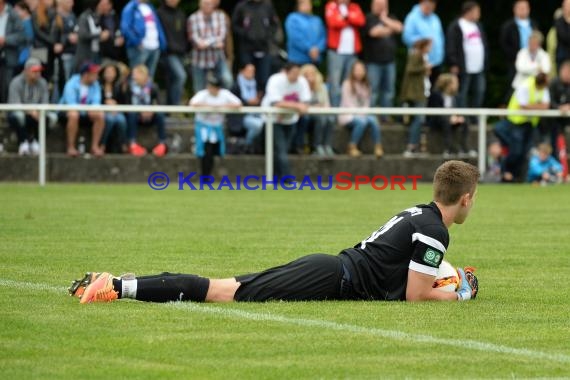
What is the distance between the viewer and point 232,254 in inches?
500

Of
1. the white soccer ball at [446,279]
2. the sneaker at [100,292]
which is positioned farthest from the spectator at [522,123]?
the sneaker at [100,292]

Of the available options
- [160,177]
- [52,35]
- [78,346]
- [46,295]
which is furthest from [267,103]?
[78,346]

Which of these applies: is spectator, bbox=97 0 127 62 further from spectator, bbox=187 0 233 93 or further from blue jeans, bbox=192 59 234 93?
blue jeans, bbox=192 59 234 93

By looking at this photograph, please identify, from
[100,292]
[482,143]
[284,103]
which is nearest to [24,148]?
[284,103]

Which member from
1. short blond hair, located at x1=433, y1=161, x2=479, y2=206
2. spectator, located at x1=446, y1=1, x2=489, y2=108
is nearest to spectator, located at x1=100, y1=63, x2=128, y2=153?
spectator, located at x1=446, y1=1, x2=489, y2=108

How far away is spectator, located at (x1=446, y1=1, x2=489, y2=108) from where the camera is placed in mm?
24391

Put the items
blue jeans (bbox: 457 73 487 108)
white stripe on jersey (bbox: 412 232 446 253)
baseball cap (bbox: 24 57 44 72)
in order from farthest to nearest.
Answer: blue jeans (bbox: 457 73 487 108) < baseball cap (bbox: 24 57 44 72) < white stripe on jersey (bbox: 412 232 446 253)

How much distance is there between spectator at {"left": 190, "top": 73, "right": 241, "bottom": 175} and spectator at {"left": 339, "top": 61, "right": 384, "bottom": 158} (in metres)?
1.88

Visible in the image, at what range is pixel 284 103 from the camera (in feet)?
75.9

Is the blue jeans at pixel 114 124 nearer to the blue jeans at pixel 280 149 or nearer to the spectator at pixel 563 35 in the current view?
the blue jeans at pixel 280 149

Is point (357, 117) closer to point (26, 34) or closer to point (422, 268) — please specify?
point (26, 34)

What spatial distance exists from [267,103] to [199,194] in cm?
277

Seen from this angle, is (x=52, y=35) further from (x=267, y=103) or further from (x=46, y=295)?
(x=46, y=295)

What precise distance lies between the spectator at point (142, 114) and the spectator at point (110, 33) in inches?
26.8
